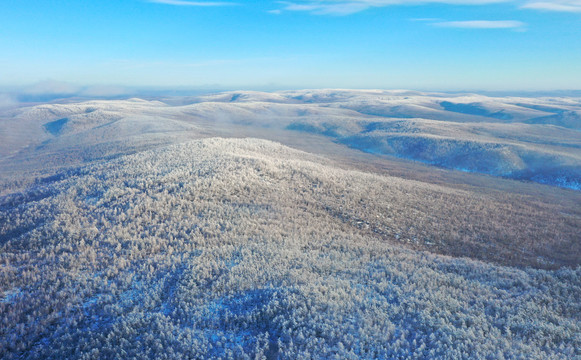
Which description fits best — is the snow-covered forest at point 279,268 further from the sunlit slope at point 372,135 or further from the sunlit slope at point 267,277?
the sunlit slope at point 372,135

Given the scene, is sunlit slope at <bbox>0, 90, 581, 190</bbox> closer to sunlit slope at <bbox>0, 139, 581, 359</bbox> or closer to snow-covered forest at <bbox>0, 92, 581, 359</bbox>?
snow-covered forest at <bbox>0, 92, 581, 359</bbox>

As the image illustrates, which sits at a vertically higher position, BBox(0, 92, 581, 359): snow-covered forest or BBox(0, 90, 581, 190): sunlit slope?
BBox(0, 90, 581, 190): sunlit slope

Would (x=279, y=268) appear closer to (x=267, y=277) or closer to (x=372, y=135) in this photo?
(x=267, y=277)

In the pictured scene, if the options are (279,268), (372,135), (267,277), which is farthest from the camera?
(372,135)

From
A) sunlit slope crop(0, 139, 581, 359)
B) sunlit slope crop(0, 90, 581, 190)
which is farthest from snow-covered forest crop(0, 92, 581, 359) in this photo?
sunlit slope crop(0, 90, 581, 190)

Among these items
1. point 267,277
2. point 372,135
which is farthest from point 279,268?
point 372,135

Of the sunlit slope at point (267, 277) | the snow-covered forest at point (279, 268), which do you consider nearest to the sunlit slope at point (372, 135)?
the snow-covered forest at point (279, 268)

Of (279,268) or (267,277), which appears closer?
(267,277)

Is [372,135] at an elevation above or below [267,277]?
above
